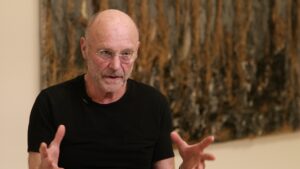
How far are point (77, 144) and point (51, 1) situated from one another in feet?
2.25

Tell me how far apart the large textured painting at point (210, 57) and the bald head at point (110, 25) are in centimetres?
45

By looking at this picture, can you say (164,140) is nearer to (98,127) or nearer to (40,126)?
(98,127)

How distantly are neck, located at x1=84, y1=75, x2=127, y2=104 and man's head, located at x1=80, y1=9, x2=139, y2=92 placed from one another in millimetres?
37

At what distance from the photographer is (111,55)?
1631 mm

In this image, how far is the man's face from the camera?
5.31 ft

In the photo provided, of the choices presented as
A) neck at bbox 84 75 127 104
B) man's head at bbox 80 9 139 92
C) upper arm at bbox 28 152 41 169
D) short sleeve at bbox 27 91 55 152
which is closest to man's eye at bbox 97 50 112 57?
man's head at bbox 80 9 139 92

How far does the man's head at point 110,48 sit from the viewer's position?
1619mm

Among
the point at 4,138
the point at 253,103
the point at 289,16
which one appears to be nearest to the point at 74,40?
the point at 4,138

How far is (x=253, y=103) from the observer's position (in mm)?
2697

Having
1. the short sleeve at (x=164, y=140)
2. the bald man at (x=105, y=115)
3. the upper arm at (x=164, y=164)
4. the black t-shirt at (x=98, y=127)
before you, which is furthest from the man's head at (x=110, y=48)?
the upper arm at (x=164, y=164)

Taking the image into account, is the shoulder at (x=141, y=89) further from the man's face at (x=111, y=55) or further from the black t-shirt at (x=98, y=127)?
the man's face at (x=111, y=55)

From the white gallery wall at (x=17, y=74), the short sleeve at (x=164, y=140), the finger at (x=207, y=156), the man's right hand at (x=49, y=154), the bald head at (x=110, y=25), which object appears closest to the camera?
the man's right hand at (x=49, y=154)

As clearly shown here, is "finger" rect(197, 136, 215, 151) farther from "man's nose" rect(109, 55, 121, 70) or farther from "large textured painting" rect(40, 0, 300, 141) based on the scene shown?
"large textured painting" rect(40, 0, 300, 141)

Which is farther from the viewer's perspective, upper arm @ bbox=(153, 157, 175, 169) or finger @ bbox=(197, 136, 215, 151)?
upper arm @ bbox=(153, 157, 175, 169)
